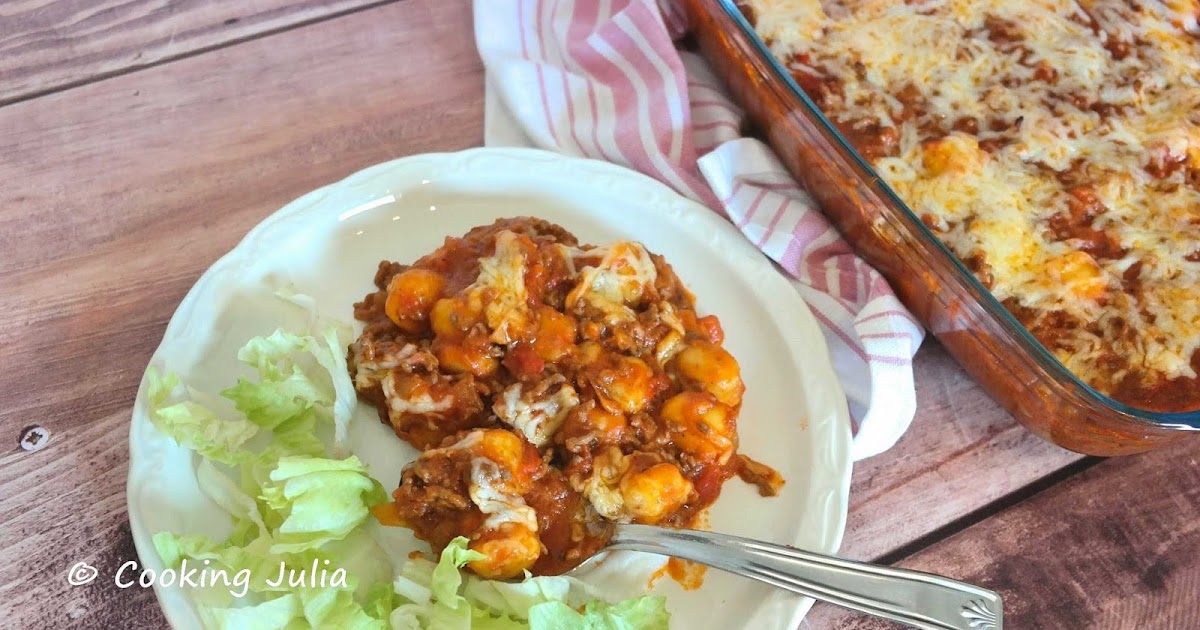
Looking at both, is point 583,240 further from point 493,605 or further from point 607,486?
point 493,605

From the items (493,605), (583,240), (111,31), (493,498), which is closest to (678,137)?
(583,240)

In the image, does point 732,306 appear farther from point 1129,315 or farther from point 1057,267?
point 1129,315

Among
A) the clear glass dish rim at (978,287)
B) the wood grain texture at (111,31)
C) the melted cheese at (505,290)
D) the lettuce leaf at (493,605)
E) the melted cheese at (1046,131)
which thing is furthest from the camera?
the wood grain texture at (111,31)

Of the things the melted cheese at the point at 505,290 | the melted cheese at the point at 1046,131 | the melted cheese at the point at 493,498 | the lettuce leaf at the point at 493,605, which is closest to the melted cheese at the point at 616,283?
the melted cheese at the point at 505,290

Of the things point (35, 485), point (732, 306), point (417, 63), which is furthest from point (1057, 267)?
point (35, 485)

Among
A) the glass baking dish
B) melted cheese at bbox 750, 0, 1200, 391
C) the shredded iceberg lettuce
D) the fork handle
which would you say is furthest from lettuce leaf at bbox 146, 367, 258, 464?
melted cheese at bbox 750, 0, 1200, 391

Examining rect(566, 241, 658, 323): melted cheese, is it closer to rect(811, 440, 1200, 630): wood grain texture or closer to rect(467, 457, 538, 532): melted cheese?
A: rect(467, 457, 538, 532): melted cheese

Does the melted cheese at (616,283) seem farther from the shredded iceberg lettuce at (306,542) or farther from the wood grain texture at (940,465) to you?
the wood grain texture at (940,465)
